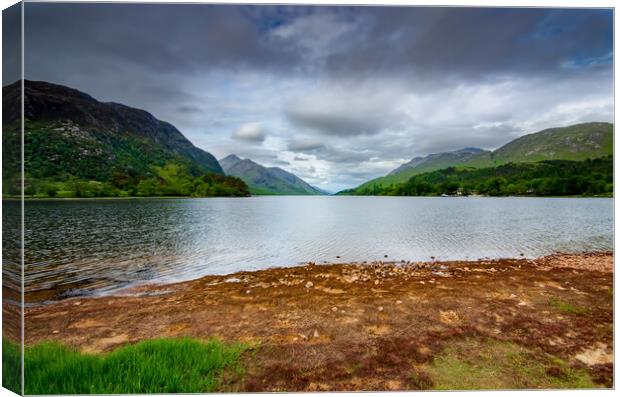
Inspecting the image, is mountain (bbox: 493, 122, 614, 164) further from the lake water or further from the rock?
the rock

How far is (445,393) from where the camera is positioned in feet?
9.91

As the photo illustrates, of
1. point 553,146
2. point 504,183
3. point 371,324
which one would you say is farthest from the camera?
point 553,146

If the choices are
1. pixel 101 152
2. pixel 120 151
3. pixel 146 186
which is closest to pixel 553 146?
pixel 146 186

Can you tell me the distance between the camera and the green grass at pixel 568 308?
15.6ft

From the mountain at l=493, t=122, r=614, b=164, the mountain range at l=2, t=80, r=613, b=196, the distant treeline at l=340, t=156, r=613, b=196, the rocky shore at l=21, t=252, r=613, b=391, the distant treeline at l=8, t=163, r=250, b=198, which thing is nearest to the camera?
the rocky shore at l=21, t=252, r=613, b=391

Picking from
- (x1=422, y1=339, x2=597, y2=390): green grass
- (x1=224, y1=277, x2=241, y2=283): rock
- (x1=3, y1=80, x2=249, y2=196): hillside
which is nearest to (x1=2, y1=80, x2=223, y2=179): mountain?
(x1=3, y1=80, x2=249, y2=196): hillside

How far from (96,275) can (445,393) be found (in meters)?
11.3

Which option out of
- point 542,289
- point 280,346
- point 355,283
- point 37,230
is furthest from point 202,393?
point 37,230

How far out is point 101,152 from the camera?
336 ft

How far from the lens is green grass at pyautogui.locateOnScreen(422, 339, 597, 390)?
311cm

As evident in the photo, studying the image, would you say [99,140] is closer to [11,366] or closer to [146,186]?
[146,186]

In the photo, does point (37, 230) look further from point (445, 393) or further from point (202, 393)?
point (445, 393)

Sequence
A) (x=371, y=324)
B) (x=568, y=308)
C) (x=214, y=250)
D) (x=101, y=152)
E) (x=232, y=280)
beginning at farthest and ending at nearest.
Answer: (x=101, y=152) → (x=214, y=250) → (x=232, y=280) → (x=568, y=308) → (x=371, y=324)

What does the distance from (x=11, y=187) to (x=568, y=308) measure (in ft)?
30.6
